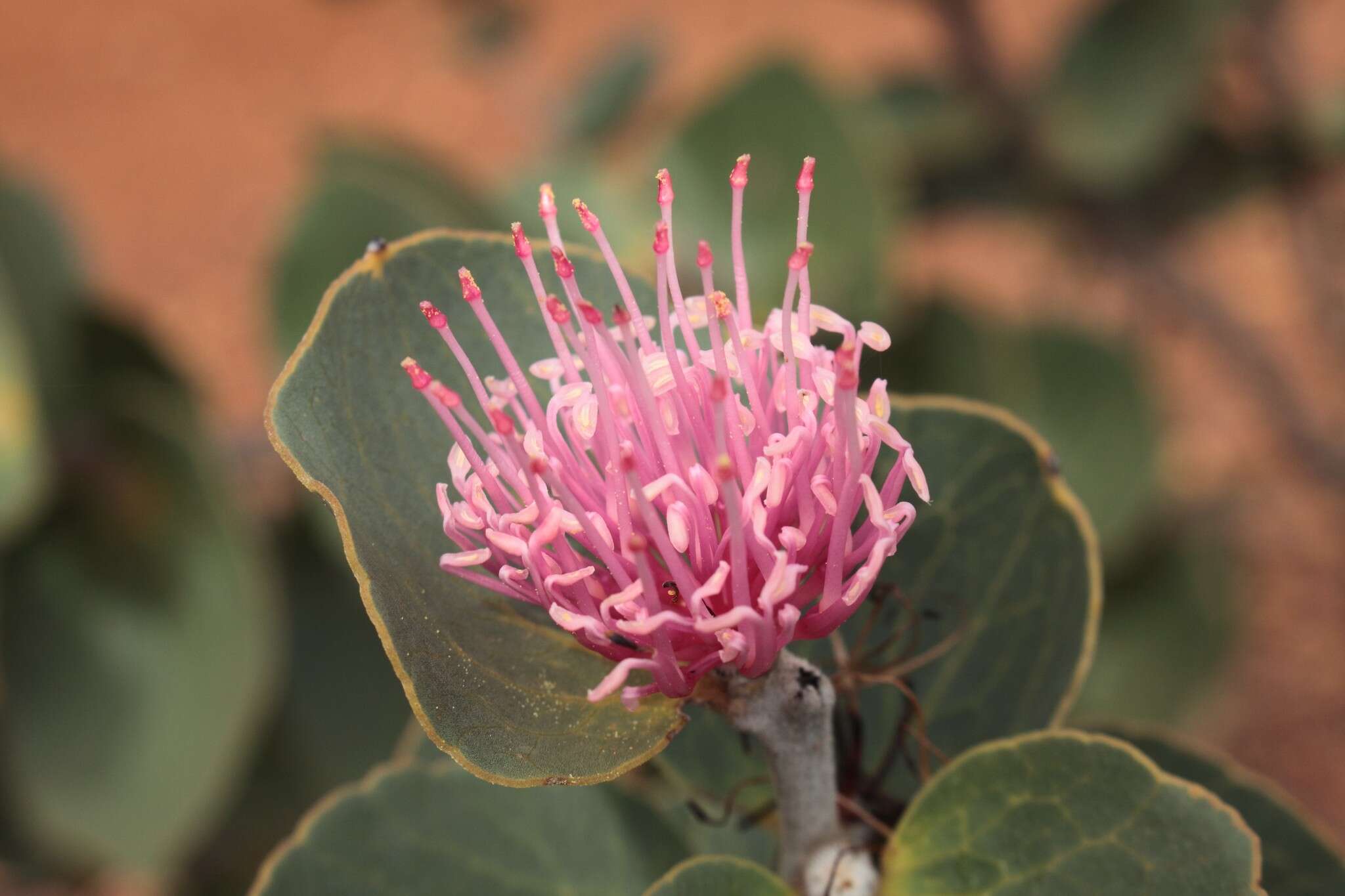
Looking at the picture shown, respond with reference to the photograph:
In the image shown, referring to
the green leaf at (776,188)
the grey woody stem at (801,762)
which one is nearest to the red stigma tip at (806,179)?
the grey woody stem at (801,762)

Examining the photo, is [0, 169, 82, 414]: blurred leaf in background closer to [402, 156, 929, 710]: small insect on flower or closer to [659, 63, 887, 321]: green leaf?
[659, 63, 887, 321]: green leaf

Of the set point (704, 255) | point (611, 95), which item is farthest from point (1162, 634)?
point (704, 255)

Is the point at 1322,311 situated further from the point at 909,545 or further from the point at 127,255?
the point at 127,255

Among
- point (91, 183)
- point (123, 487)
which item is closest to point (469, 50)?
point (123, 487)

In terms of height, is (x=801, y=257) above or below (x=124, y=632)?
Answer: above

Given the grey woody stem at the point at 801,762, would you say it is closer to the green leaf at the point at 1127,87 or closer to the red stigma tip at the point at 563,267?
the red stigma tip at the point at 563,267

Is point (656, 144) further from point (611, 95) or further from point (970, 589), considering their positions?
point (970, 589)
